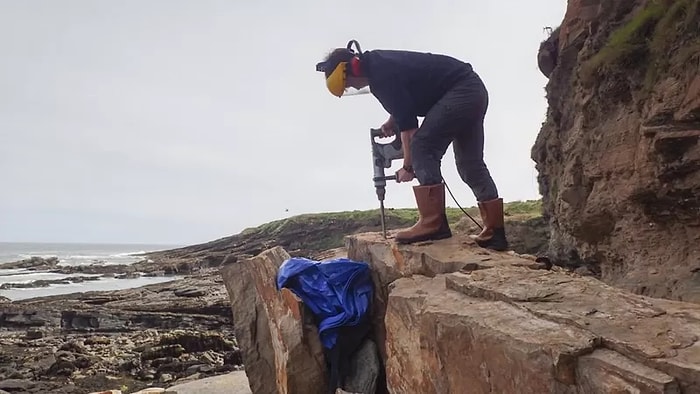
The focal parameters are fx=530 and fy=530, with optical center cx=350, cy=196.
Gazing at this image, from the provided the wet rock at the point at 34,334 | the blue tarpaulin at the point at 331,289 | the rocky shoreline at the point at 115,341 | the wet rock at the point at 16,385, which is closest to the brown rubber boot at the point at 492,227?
the blue tarpaulin at the point at 331,289

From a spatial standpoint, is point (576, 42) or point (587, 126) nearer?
point (587, 126)

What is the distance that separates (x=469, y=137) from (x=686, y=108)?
9.15 feet

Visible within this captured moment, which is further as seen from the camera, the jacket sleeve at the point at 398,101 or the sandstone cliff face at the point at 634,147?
the sandstone cliff face at the point at 634,147

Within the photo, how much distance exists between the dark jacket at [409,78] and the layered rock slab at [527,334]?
147 cm

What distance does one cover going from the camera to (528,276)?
3.37 m

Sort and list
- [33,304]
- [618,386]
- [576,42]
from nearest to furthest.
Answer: [618,386], [576,42], [33,304]

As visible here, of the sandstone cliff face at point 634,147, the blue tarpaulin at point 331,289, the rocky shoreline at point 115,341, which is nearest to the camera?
the blue tarpaulin at point 331,289

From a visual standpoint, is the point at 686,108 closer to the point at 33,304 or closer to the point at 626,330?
the point at 626,330

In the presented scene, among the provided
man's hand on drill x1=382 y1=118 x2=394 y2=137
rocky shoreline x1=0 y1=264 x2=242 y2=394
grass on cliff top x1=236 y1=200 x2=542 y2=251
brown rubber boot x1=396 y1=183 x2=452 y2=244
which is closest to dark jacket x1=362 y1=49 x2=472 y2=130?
man's hand on drill x1=382 y1=118 x2=394 y2=137

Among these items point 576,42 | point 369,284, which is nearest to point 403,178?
point 369,284

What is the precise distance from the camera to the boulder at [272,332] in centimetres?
428

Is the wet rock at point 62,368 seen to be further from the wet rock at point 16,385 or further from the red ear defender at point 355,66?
the red ear defender at point 355,66

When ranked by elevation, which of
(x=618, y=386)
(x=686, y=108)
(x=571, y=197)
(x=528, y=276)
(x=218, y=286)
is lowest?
(x=218, y=286)

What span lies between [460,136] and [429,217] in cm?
87
